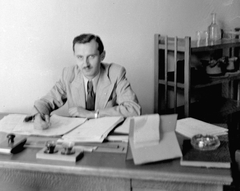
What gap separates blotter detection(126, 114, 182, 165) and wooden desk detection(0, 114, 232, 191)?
0.09 feet

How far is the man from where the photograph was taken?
2557 millimetres

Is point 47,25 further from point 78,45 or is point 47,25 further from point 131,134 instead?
point 131,134

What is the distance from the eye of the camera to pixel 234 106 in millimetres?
3980

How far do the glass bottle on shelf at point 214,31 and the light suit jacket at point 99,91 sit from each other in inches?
69.1

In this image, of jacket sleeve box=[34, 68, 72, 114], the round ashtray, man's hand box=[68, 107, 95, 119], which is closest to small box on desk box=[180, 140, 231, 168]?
the round ashtray

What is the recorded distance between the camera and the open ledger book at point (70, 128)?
6.35 ft

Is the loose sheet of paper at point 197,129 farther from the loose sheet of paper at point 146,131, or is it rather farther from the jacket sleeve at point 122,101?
the jacket sleeve at point 122,101

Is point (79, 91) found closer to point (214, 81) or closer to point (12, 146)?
point (12, 146)

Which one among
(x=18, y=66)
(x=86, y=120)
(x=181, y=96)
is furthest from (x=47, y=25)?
(x=181, y=96)

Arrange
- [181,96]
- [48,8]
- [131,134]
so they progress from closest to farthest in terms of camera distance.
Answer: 1. [131,134]
2. [48,8]
3. [181,96]

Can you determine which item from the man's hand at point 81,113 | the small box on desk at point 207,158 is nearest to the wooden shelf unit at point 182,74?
the man's hand at point 81,113

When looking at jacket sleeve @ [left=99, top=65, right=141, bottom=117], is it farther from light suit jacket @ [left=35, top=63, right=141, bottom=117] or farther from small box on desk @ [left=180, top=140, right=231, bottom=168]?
small box on desk @ [left=180, top=140, right=231, bottom=168]

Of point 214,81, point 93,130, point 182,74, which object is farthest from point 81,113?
point 214,81

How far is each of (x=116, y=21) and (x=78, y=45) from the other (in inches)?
46.3
